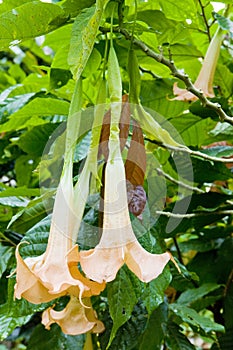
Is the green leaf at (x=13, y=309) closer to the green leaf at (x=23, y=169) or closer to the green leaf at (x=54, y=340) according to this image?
the green leaf at (x=54, y=340)

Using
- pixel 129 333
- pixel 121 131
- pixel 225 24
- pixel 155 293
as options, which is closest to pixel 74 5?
pixel 121 131

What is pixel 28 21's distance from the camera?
608 millimetres

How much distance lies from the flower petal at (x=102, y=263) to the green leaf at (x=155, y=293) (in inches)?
8.3

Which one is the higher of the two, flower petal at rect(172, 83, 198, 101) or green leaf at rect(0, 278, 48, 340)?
flower petal at rect(172, 83, 198, 101)

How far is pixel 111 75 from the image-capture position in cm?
58

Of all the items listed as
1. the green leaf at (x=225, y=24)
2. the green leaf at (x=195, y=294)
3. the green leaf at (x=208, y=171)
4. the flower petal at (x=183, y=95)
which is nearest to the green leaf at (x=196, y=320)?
the green leaf at (x=195, y=294)

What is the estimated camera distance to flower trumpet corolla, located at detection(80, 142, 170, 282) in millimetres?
476

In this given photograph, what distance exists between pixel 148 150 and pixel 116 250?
1.51ft

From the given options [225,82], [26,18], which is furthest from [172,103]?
[26,18]

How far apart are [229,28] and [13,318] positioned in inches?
21.6

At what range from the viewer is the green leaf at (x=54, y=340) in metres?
Result: 0.83

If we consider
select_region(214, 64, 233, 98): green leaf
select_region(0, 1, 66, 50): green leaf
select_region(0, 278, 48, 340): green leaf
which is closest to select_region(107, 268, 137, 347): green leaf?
select_region(0, 278, 48, 340): green leaf

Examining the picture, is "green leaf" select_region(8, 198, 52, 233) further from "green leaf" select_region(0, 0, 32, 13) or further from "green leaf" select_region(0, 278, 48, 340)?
"green leaf" select_region(0, 0, 32, 13)

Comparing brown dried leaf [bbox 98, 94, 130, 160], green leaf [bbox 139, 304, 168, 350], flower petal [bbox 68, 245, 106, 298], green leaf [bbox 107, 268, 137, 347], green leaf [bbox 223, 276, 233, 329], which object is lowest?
green leaf [bbox 223, 276, 233, 329]
